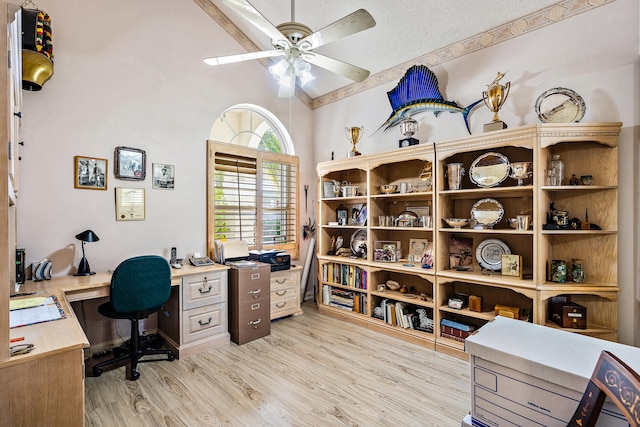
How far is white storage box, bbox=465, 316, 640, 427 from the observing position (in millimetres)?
988

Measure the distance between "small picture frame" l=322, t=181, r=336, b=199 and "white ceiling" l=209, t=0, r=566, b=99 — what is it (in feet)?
4.99

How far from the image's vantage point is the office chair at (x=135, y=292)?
7.75 ft

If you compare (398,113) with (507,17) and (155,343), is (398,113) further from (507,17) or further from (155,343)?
(155,343)

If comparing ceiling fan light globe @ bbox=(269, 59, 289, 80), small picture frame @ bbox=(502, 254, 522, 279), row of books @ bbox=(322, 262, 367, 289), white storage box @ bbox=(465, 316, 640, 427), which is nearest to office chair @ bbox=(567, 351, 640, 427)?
white storage box @ bbox=(465, 316, 640, 427)

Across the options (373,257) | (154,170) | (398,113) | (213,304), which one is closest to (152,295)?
(213,304)

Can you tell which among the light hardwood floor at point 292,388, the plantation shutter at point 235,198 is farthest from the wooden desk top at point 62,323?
the plantation shutter at point 235,198

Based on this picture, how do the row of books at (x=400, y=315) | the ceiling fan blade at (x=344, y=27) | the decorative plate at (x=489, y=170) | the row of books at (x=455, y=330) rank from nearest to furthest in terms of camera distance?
the ceiling fan blade at (x=344, y=27) < the decorative plate at (x=489, y=170) < the row of books at (x=455, y=330) < the row of books at (x=400, y=315)

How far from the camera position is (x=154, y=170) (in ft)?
10.5

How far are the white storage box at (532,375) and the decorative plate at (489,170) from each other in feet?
5.87

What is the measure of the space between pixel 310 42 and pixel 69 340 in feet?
7.45

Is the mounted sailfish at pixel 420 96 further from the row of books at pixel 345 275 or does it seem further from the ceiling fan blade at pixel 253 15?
the row of books at pixel 345 275

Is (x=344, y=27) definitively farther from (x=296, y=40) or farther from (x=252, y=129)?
(x=252, y=129)

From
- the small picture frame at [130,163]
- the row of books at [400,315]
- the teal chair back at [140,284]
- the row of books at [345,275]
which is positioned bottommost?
the row of books at [400,315]

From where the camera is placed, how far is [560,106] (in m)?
2.55
